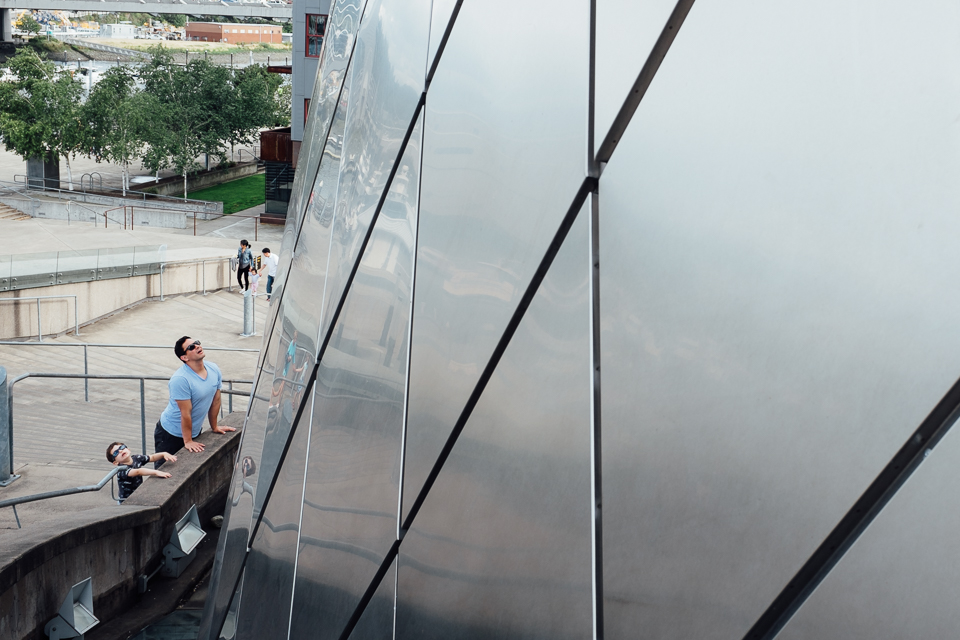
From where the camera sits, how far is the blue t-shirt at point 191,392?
818 centimetres

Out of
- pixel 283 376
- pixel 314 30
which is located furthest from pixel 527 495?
pixel 314 30

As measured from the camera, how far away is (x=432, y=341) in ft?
11.2

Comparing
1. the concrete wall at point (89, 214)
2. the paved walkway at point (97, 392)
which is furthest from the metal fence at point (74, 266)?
the concrete wall at point (89, 214)

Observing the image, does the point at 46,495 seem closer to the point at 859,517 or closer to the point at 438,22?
the point at 438,22

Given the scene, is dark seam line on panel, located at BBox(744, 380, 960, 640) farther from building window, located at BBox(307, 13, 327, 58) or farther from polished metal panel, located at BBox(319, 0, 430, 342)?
building window, located at BBox(307, 13, 327, 58)

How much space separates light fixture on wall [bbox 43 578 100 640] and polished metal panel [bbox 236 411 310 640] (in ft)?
7.62

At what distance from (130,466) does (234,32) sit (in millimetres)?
157919

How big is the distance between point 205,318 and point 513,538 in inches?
824

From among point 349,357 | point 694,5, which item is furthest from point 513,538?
point 349,357

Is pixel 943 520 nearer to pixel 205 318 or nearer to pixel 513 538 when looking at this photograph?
pixel 513 538

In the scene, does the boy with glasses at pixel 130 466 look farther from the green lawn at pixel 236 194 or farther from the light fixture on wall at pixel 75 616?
the green lawn at pixel 236 194

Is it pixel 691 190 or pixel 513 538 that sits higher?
pixel 691 190

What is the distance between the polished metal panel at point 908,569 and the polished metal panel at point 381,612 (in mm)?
2135

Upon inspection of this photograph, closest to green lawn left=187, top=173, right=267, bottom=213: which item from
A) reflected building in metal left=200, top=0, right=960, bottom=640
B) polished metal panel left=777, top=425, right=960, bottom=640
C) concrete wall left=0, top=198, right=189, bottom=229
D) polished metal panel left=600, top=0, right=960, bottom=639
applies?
concrete wall left=0, top=198, right=189, bottom=229
